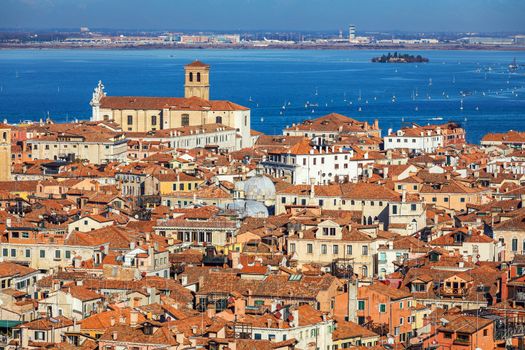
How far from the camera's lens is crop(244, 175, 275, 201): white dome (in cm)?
3991

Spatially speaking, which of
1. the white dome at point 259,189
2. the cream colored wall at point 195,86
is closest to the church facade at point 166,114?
the cream colored wall at point 195,86

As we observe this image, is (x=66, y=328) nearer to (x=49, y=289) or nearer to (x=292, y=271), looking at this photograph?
(x=49, y=289)

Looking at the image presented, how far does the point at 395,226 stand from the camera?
36.2 metres

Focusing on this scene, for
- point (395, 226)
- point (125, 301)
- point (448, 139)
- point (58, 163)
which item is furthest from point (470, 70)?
point (125, 301)

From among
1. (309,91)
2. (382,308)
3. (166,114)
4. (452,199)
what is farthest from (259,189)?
(309,91)

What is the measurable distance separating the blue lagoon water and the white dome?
35.8m

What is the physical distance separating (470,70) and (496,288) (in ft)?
540

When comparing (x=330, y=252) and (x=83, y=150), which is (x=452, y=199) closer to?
(x=330, y=252)

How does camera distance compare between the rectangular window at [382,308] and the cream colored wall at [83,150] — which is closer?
the rectangular window at [382,308]

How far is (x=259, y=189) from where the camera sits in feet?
132

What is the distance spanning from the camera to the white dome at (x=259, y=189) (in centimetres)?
3991

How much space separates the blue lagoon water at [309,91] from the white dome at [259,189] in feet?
→ 117

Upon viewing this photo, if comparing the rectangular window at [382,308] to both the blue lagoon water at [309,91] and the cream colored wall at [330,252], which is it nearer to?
the cream colored wall at [330,252]

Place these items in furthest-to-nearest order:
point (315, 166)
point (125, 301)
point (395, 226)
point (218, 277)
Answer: point (315, 166)
point (395, 226)
point (218, 277)
point (125, 301)
